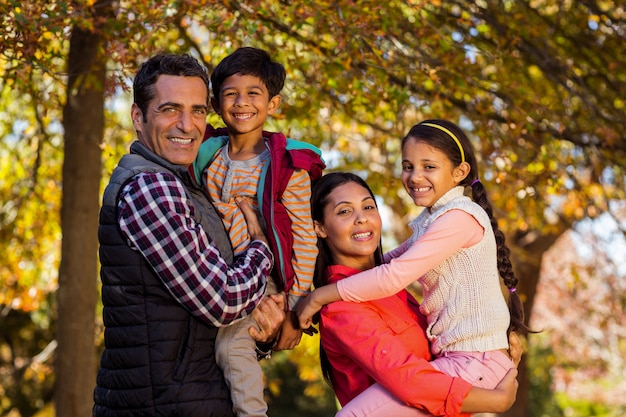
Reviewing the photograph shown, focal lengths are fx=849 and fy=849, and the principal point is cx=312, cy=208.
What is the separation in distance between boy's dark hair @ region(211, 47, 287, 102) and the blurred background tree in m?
1.34

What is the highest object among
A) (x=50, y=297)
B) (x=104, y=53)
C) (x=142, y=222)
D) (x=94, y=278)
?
(x=104, y=53)

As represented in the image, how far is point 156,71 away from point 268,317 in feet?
3.47

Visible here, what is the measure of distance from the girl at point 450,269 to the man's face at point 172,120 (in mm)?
800

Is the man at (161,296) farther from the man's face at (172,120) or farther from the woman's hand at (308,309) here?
the woman's hand at (308,309)

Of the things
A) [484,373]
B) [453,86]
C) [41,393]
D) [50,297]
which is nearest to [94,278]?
[453,86]

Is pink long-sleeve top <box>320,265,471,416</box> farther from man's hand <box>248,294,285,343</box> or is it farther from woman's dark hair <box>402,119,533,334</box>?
woman's dark hair <box>402,119,533,334</box>

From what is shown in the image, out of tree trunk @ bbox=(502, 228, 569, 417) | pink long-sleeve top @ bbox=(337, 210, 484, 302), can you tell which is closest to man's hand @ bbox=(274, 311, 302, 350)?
pink long-sleeve top @ bbox=(337, 210, 484, 302)

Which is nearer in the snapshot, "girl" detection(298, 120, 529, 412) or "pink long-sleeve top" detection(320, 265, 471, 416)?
"pink long-sleeve top" detection(320, 265, 471, 416)

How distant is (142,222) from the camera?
Answer: 2984 millimetres

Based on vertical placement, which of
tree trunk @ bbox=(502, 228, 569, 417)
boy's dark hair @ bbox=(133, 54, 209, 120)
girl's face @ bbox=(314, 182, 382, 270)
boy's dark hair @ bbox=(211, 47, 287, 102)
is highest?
boy's dark hair @ bbox=(133, 54, 209, 120)

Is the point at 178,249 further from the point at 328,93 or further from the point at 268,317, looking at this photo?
the point at 328,93

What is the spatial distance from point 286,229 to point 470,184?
33.8 inches

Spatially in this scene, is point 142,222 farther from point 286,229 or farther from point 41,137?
point 41,137

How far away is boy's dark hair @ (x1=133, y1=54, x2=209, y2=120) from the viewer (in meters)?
3.29
